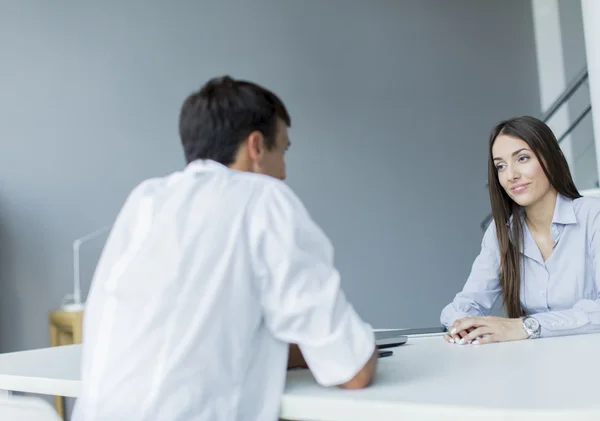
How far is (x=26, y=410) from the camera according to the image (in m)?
0.95

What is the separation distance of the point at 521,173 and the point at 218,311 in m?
1.43

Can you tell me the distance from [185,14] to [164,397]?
366 cm

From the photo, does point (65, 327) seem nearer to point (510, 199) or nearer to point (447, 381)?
point (510, 199)

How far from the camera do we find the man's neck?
2.13 meters

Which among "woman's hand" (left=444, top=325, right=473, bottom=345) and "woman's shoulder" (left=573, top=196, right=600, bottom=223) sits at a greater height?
"woman's shoulder" (left=573, top=196, right=600, bottom=223)

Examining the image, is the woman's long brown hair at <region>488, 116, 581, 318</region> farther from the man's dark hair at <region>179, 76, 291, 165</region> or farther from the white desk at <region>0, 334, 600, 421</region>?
the man's dark hair at <region>179, 76, 291, 165</region>

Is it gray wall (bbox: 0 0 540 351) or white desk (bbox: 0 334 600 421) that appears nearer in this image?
white desk (bbox: 0 334 600 421)

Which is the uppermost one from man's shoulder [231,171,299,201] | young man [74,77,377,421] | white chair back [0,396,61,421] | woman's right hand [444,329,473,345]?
man's shoulder [231,171,299,201]

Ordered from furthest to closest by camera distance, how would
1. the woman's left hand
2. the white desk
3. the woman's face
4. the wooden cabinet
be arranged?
the wooden cabinet, the woman's face, the woman's left hand, the white desk

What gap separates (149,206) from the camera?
3.26 feet

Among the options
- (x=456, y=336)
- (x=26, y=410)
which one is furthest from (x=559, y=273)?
(x=26, y=410)

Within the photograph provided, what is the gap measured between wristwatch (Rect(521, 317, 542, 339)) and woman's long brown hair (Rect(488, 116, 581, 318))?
43cm

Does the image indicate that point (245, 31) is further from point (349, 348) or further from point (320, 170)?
point (349, 348)

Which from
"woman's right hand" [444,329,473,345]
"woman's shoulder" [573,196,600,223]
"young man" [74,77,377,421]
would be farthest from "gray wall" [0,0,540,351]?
"young man" [74,77,377,421]
